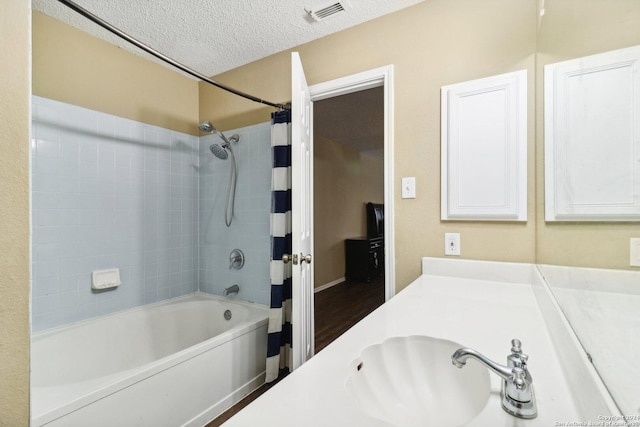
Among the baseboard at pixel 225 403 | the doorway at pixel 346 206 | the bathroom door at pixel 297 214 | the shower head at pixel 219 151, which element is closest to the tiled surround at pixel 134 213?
the shower head at pixel 219 151

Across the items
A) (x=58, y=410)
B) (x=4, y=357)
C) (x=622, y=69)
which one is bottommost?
(x=58, y=410)

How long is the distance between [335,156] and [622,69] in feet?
15.0

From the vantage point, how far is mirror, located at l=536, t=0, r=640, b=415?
380 mm

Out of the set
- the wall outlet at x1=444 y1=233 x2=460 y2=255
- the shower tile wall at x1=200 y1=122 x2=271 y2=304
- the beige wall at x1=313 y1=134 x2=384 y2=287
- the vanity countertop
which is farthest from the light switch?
the beige wall at x1=313 y1=134 x2=384 y2=287

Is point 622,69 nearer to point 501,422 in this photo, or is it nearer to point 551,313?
point 501,422

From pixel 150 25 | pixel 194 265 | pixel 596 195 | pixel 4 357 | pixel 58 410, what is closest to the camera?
pixel 596 195

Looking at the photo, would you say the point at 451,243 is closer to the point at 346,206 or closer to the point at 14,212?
the point at 14,212

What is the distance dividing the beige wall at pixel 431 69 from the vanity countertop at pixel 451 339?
0.54 feet

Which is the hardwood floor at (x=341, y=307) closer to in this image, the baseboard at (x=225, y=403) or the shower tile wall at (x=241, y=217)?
the baseboard at (x=225, y=403)

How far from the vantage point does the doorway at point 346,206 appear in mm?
3266

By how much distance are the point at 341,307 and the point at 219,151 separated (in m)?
2.42

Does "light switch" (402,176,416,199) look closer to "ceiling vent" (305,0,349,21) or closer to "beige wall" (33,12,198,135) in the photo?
"ceiling vent" (305,0,349,21)

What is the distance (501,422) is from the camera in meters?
0.46

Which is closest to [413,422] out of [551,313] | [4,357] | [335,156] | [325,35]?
[551,313]
